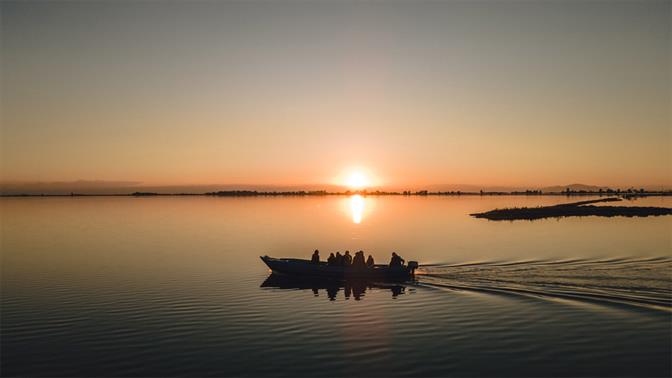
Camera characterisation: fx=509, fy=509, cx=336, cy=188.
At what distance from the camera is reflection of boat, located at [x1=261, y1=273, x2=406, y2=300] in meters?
38.8

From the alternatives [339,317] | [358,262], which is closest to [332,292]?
[358,262]

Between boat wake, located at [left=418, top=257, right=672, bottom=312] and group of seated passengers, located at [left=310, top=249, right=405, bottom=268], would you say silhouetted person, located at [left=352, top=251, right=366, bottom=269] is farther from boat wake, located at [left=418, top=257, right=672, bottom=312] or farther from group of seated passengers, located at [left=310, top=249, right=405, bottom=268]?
boat wake, located at [left=418, top=257, right=672, bottom=312]

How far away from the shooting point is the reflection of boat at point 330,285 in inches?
1527

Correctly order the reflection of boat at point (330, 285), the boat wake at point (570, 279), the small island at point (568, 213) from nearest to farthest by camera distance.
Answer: the boat wake at point (570, 279) → the reflection of boat at point (330, 285) → the small island at point (568, 213)

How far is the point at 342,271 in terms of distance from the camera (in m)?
43.2

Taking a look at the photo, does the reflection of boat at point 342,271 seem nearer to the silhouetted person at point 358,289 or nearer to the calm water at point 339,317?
the silhouetted person at point 358,289

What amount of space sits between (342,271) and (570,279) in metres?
18.1

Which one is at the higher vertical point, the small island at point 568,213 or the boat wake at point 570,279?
the small island at point 568,213

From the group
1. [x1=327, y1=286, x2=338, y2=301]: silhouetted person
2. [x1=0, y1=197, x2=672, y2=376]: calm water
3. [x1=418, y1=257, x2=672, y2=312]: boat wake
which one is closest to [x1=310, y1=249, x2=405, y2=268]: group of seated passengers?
[x1=0, y1=197, x2=672, y2=376]: calm water

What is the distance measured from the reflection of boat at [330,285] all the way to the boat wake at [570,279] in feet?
10.9

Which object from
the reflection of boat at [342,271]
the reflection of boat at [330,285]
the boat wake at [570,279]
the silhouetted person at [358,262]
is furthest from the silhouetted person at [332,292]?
the boat wake at [570,279]

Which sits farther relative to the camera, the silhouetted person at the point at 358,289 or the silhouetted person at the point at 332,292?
the silhouetted person at the point at 358,289

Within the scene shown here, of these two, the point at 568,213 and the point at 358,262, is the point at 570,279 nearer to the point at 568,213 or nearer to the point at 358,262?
the point at 358,262

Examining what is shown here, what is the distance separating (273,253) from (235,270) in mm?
15787
